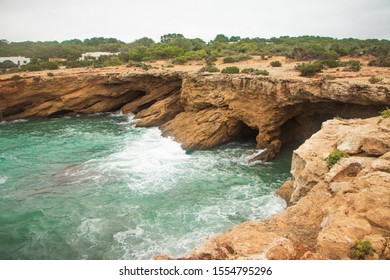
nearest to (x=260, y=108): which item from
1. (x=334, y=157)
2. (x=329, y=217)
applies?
(x=334, y=157)

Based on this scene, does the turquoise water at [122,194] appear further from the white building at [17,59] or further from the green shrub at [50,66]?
the white building at [17,59]

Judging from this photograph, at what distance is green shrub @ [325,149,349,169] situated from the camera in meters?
9.15

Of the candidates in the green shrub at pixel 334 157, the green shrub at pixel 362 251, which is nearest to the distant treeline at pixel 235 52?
the green shrub at pixel 334 157

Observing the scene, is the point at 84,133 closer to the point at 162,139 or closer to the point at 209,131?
the point at 162,139

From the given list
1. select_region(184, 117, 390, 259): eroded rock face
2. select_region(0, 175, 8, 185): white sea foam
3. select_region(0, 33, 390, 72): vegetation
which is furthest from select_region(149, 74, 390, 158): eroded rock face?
select_region(0, 175, 8, 185): white sea foam

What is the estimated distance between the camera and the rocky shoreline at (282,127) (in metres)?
6.00

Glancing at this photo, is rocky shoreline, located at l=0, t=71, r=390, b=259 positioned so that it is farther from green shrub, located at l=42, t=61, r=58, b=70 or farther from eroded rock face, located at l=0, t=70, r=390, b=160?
green shrub, located at l=42, t=61, r=58, b=70

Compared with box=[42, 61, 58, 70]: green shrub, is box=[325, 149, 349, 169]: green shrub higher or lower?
lower

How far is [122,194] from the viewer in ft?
47.8

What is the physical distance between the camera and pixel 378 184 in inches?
263

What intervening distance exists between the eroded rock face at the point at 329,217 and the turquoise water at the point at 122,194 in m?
4.09

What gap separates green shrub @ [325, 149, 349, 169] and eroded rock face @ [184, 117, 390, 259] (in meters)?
0.18
